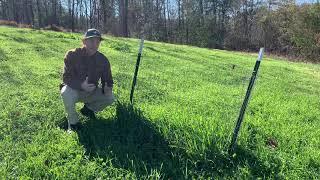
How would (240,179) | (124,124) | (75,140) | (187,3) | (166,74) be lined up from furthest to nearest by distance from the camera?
(187,3) < (166,74) < (124,124) < (75,140) < (240,179)

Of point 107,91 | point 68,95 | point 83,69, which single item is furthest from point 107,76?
point 68,95

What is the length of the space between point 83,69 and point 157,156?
172 cm

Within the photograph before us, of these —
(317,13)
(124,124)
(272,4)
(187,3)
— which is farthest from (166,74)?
(187,3)

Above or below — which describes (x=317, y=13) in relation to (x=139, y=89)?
above

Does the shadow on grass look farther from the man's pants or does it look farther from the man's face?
the man's face

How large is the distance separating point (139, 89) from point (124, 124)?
2.68m

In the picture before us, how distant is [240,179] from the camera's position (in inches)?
173

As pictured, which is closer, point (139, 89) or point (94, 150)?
point (94, 150)

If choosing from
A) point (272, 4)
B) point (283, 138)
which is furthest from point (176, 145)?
point (272, 4)

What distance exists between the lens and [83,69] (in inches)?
224

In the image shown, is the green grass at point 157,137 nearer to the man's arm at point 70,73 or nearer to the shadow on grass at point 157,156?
the shadow on grass at point 157,156

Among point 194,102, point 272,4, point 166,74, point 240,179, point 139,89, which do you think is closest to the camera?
point 240,179

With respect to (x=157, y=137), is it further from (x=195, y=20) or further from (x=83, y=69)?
(x=195, y=20)

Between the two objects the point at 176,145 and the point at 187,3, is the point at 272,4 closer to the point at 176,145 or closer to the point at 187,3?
the point at 187,3
